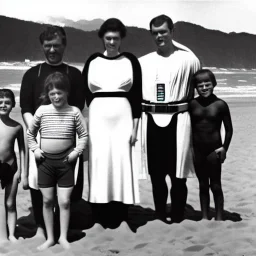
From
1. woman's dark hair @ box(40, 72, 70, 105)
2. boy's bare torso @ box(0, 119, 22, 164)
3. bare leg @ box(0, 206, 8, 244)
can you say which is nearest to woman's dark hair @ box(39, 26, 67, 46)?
woman's dark hair @ box(40, 72, 70, 105)

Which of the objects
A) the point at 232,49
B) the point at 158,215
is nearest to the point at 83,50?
the point at 232,49

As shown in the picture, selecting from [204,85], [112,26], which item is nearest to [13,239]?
[112,26]

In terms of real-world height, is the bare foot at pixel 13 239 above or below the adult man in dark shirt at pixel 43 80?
below

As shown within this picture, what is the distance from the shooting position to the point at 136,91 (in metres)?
3.39

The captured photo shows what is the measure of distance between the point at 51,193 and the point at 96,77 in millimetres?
1014

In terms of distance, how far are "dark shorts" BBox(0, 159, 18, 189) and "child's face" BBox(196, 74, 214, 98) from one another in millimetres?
1711

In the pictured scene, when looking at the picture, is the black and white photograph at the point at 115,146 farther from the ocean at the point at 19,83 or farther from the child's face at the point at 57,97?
the ocean at the point at 19,83

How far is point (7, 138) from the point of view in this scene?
3.24 meters

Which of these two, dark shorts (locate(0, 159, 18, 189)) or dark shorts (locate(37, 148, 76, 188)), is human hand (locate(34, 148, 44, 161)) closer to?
dark shorts (locate(37, 148, 76, 188))

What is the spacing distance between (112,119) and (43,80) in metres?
0.64

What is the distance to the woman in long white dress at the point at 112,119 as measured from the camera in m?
3.33

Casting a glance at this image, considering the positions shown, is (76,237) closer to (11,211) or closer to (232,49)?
(11,211)

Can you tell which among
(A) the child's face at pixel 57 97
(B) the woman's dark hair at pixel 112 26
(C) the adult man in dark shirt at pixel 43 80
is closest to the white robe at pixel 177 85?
(B) the woman's dark hair at pixel 112 26

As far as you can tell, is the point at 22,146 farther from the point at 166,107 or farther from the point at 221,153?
the point at 221,153
